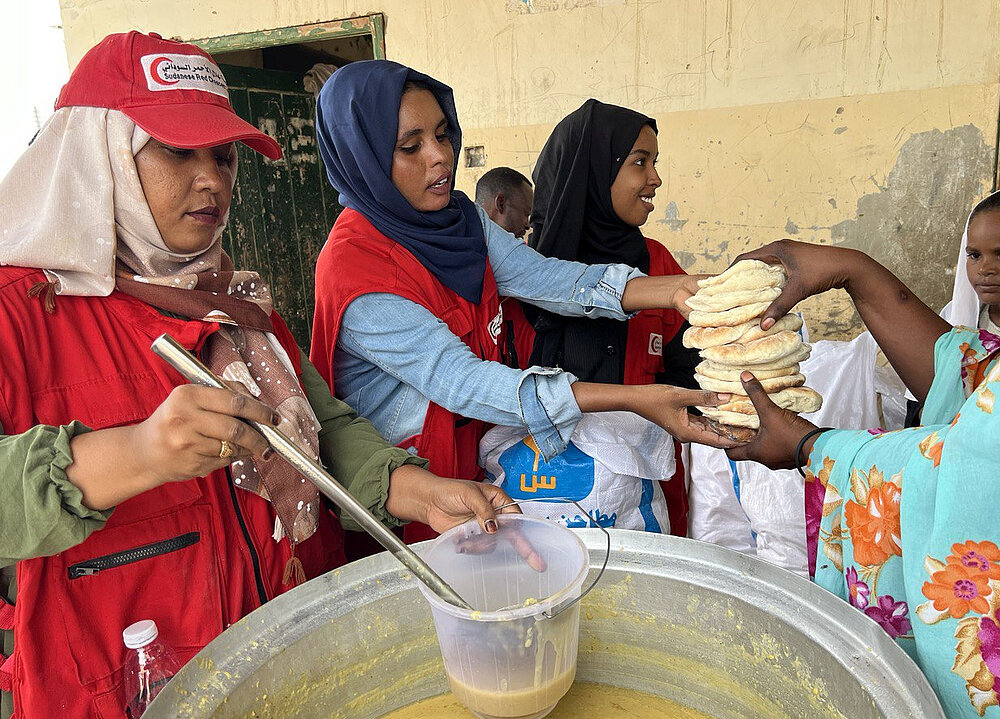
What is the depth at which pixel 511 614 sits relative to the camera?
35.0 inches

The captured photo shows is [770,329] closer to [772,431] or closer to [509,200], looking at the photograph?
[772,431]

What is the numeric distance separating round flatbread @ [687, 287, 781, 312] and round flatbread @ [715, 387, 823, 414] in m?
0.18

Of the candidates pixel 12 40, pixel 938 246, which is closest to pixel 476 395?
pixel 938 246

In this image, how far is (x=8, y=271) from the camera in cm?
102

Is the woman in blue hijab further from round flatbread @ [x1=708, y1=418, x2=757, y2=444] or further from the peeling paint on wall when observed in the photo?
the peeling paint on wall

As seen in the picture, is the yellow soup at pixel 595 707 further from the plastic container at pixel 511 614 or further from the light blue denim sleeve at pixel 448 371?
the light blue denim sleeve at pixel 448 371

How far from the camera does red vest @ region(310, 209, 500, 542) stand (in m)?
1.53

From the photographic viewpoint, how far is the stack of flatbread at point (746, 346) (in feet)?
4.49

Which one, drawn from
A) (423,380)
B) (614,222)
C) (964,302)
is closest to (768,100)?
(964,302)

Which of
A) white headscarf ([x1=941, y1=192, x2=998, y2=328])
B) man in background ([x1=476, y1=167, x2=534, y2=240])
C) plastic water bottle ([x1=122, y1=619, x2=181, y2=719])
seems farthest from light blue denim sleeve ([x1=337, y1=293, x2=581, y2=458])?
man in background ([x1=476, y1=167, x2=534, y2=240])

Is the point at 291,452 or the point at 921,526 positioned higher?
the point at 291,452

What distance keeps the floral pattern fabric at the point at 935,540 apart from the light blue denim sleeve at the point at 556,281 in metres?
0.88

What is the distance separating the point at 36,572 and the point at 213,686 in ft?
1.02

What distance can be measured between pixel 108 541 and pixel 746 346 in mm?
1157
